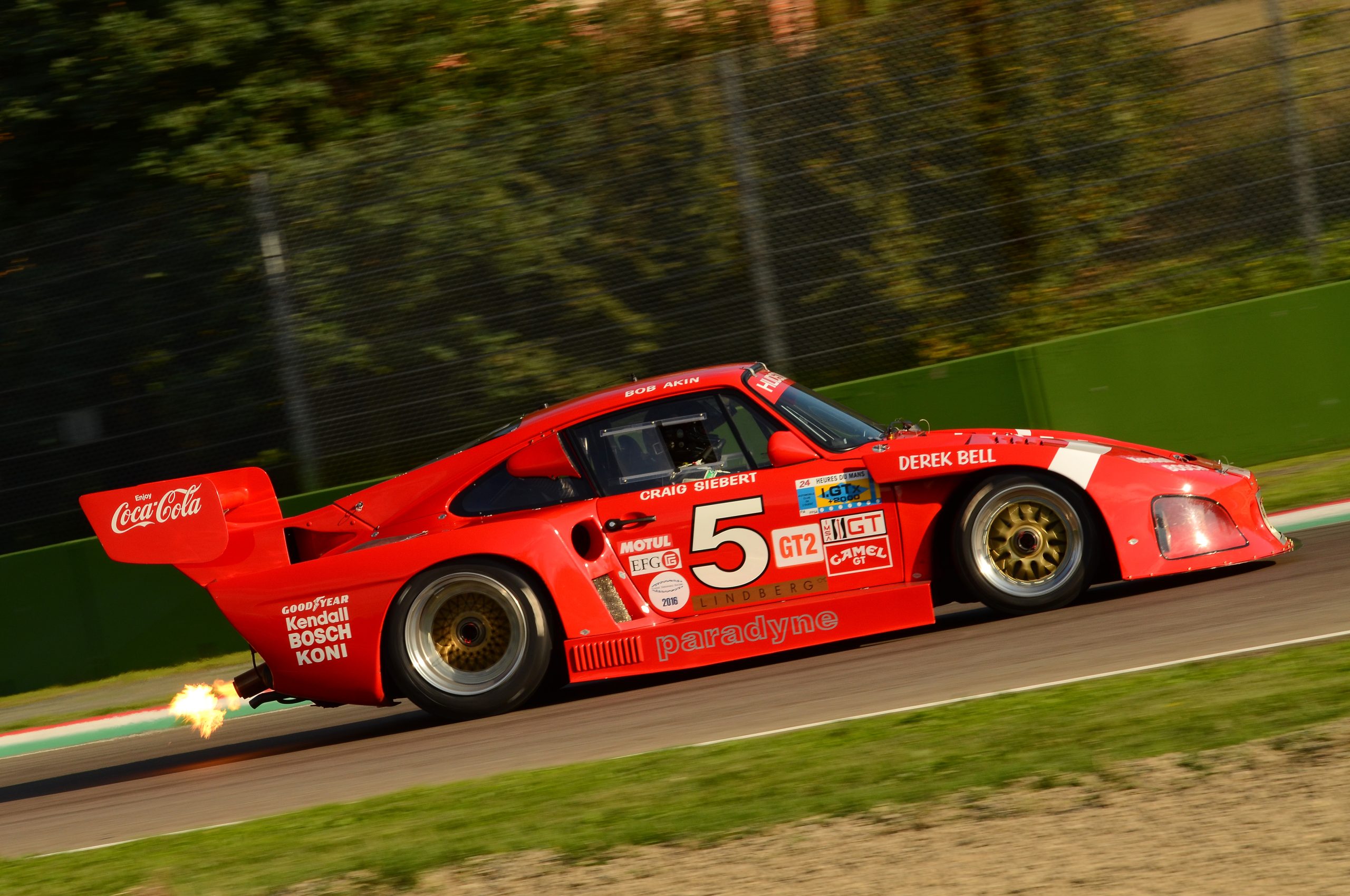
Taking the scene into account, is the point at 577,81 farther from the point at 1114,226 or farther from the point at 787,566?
the point at 787,566

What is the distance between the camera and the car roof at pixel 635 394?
723cm

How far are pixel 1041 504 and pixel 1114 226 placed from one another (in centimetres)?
530

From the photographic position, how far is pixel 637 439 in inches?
283

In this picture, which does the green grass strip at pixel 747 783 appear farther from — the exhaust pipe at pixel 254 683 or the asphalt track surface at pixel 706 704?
the exhaust pipe at pixel 254 683

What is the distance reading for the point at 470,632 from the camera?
23.2 ft

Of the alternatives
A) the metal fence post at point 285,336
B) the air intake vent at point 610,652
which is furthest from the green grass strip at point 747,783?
the metal fence post at point 285,336

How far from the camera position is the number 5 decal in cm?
689

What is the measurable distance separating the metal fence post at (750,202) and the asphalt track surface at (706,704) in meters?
4.05

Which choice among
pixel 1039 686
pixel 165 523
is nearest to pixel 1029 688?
pixel 1039 686

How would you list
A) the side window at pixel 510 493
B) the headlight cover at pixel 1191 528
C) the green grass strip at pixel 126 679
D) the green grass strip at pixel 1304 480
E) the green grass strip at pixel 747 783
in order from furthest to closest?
the green grass strip at pixel 126 679, the green grass strip at pixel 1304 480, the side window at pixel 510 493, the headlight cover at pixel 1191 528, the green grass strip at pixel 747 783

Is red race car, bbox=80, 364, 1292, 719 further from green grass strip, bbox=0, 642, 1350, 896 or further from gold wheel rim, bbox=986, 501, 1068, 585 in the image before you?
green grass strip, bbox=0, 642, 1350, 896

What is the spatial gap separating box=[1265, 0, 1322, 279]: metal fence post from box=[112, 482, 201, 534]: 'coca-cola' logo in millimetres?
8841

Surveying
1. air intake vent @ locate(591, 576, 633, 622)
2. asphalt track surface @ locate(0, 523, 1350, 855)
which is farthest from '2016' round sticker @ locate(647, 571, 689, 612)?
asphalt track surface @ locate(0, 523, 1350, 855)

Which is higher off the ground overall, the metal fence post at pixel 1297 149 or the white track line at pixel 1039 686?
the metal fence post at pixel 1297 149
